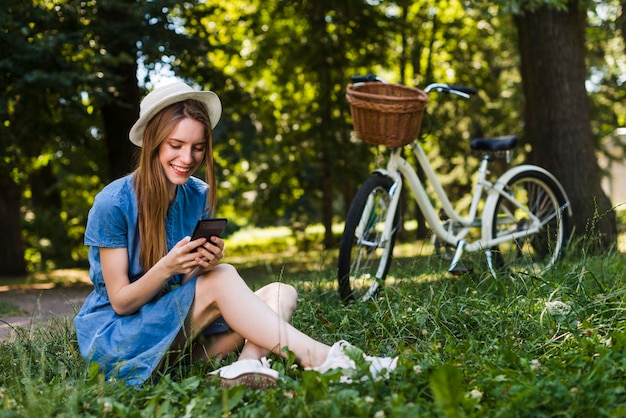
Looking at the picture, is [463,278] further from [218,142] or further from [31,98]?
[218,142]

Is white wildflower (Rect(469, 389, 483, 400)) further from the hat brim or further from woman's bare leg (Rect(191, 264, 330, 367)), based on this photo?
the hat brim

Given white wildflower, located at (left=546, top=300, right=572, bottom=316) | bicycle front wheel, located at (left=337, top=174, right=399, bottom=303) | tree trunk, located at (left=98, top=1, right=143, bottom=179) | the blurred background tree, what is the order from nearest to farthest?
white wildflower, located at (left=546, top=300, right=572, bottom=316) < bicycle front wheel, located at (left=337, top=174, right=399, bottom=303) < the blurred background tree < tree trunk, located at (left=98, top=1, right=143, bottom=179)

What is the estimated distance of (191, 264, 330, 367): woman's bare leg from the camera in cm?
274

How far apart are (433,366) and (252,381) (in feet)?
2.08

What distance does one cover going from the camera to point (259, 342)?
2764 millimetres

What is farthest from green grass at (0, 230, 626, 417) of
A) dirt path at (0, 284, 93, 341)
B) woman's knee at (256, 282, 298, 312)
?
dirt path at (0, 284, 93, 341)

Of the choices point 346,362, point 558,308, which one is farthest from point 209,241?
point 558,308

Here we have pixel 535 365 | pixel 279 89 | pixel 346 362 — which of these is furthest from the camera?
pixel 279 89

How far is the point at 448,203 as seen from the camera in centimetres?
501

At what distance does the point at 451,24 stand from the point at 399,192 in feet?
37.4

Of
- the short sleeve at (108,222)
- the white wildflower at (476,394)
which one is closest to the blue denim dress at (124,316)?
the short sleeve at (108,222)

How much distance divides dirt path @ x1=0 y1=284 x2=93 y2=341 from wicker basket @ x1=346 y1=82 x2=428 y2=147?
6.33ft

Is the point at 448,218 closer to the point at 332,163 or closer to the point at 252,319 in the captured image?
the point at 252,319

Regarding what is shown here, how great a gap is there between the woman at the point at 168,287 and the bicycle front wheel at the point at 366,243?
1134mm
